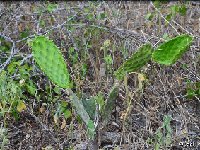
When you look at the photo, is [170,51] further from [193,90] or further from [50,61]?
[50,61]

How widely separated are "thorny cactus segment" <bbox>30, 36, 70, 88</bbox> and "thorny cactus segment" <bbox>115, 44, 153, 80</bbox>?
25 cm

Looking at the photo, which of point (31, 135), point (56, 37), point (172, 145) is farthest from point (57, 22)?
point (172, 145)

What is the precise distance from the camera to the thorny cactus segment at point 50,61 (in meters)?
1.88

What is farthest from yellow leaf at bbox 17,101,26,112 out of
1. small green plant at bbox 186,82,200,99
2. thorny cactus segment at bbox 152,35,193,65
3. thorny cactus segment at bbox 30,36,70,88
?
small green plant at bbox 186,82,200,99

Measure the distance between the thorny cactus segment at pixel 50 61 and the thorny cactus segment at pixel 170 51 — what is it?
41cm

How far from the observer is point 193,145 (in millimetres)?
1927

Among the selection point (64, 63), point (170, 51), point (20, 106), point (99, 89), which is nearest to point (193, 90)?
point (170, 51)

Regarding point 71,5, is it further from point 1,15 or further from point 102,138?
point 102,138

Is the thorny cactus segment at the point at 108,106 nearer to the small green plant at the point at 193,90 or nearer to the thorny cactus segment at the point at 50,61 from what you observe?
the thorny cactus segment at the point at 50,61

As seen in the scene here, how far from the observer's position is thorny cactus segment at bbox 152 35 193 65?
75.3 inches

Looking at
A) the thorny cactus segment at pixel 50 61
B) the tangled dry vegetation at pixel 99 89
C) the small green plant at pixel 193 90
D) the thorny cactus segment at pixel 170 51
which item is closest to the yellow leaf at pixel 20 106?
the tangled dry vegetation at pixel 99 89

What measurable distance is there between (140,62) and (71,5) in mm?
1557

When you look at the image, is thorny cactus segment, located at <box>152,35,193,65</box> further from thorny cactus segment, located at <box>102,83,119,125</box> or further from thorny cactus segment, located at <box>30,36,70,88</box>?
thorny cactus segment, located at <box>30,36,70,88</box>

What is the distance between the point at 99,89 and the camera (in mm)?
2287
